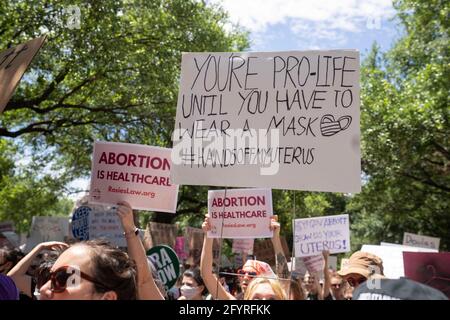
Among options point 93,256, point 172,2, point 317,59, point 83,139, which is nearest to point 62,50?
point 172,2

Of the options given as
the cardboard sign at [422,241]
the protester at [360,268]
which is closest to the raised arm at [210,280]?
the protester at [360,268]

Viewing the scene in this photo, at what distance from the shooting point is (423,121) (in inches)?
577

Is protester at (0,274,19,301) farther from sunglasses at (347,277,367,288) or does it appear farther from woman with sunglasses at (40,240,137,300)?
sunglasses at (347,277,367,288)

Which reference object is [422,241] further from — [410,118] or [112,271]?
[112,271]

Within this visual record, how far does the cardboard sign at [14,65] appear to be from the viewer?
11.6ft

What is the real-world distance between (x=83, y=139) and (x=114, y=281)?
527 inches

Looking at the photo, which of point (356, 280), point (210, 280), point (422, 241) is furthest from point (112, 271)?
point (422, 241)

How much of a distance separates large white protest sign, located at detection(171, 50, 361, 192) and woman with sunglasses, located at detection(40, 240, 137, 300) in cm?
153

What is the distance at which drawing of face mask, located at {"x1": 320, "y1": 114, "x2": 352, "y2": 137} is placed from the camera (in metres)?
3.63

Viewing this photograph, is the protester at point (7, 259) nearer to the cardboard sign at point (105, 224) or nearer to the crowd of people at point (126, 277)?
the crowd of people at point (126, 277)

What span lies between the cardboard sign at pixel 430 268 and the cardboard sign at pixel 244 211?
1346 mm

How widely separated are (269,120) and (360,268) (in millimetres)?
1321

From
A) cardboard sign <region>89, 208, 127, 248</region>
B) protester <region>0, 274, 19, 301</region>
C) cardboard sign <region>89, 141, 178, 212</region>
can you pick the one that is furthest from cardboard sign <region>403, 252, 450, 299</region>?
cardboard sign <region>89, 208, 127, 248</region>

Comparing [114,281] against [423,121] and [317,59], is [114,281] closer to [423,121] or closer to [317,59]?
[317,59]
